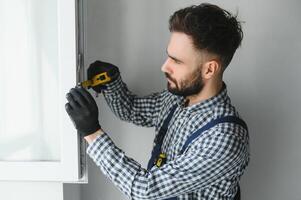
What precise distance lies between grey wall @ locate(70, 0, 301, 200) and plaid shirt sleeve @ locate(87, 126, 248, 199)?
379 millimetres

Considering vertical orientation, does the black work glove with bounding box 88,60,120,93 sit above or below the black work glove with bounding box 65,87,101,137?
above

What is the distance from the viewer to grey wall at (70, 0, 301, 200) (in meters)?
1.39

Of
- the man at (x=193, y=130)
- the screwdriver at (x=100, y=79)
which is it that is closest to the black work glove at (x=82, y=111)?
the man at (x=193, y=130)

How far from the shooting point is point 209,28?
109 centimetres

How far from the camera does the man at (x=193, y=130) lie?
1059mm
